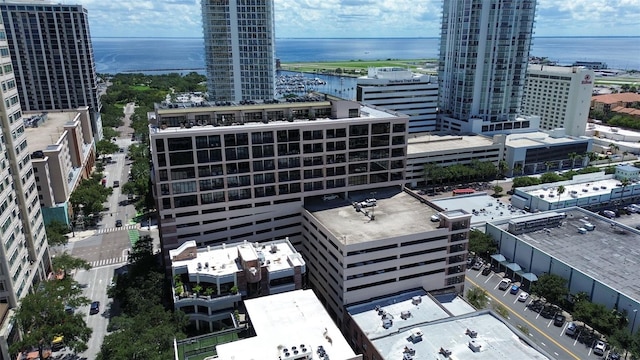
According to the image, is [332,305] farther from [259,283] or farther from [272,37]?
[272,37]

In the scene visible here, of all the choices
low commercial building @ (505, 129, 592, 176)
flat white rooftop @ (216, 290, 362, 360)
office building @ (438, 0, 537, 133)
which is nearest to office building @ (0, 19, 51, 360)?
flat white rooftop @ (216, 290, 362, 360)

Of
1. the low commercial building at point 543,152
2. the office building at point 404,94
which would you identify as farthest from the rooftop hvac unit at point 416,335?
the office building at point 404,94

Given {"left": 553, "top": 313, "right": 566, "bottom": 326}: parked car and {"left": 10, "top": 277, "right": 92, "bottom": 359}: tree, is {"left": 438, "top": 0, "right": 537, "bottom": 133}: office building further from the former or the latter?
{"left": 10, "top": 277, "right": 92, "bottom": 359}: tree

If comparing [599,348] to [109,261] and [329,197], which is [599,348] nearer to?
[329,197]

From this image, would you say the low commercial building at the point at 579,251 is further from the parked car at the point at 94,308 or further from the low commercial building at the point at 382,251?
the parked car at the point at 94,308

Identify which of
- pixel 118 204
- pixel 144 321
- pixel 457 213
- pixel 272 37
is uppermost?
pixel 272 37

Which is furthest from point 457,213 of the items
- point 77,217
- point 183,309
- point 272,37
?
point 272,37
